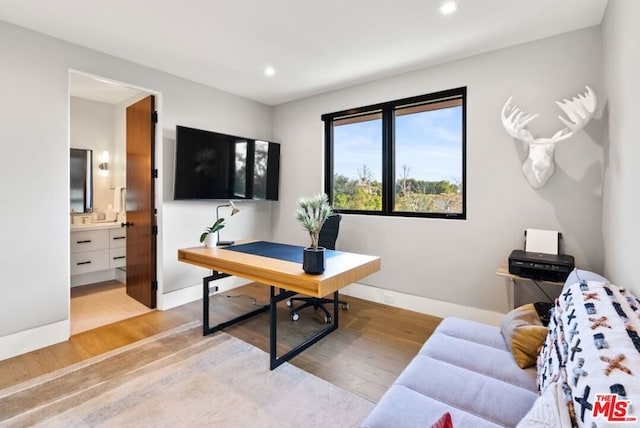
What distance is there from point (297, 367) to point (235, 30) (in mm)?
2833

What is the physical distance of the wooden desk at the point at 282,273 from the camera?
213cm

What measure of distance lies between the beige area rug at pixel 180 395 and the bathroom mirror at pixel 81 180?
110 inches

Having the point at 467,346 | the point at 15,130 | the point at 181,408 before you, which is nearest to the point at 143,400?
the point at 181,408

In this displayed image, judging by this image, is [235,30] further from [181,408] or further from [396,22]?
[181,408]

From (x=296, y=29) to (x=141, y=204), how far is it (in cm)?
270

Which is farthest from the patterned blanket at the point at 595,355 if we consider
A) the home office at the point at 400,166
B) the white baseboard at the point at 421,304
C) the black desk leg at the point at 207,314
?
the black desk leg at the point at 207,314

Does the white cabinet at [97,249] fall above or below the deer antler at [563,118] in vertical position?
below

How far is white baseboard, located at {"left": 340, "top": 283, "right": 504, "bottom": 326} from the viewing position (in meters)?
3.10

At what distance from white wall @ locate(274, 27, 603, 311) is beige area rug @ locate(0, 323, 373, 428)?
5.90 ft

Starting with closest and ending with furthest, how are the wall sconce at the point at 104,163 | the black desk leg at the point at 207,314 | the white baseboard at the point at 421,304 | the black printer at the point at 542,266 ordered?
the black printer at the point at 542,266, the black desk leg at the point at 207,314, the white baseboard at the point at 421,304, the wall sconce at the point at 104,163

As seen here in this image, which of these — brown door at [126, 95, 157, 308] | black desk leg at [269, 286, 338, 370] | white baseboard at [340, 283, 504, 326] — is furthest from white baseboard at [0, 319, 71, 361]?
→ white baseboard at [340, 283, 504, 326]

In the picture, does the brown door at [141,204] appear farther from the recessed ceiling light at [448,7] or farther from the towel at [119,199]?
the recessed ceiling light at [448,7]

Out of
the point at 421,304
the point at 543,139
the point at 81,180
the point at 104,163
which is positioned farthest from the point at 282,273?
the point at 104,163

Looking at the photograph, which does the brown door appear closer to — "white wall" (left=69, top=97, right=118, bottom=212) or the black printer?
"white wall" (left=69, top=97, right=118, bottom=212)
